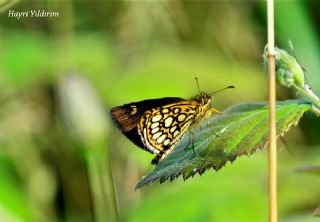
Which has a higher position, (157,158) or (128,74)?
(128,74)

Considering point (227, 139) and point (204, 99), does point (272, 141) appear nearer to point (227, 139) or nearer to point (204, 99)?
point (227, 139)

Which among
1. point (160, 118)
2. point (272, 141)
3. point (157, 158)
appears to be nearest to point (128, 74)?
point (160, 118)

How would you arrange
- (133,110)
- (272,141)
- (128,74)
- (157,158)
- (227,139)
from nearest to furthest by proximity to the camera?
1. (272,141)
2. (227,139)
3. (157,158)
4. (133,110)
5. (128,74)

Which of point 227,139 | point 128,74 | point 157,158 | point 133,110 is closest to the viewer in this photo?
point 227,139

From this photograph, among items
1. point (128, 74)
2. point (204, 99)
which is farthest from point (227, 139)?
point (128, 74)

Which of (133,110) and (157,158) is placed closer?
(157,158)

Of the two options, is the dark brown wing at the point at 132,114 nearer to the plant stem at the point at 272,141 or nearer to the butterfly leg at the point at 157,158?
the butterfly leg at the point at 157,158

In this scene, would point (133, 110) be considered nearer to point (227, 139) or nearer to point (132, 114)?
point (132, 114)
